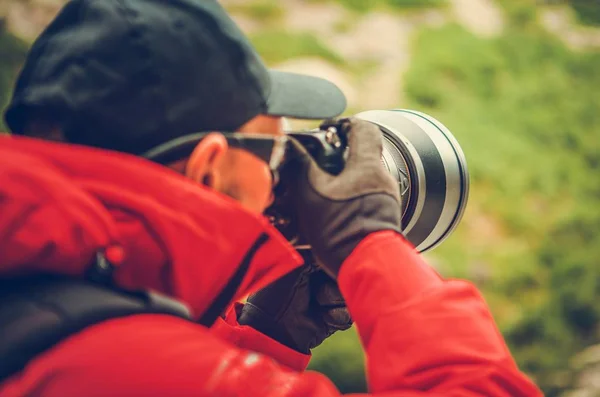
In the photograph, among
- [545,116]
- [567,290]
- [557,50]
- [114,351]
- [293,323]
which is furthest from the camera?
[557,50]

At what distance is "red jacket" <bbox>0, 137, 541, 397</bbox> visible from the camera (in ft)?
1.60

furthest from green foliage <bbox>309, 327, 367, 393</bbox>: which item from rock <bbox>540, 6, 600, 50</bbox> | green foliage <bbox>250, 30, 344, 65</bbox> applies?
rock <bbox>540, 6, 600, 50</bbox>

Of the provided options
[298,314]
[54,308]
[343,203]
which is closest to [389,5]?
[298,314]

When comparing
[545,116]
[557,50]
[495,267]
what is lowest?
[495,267]

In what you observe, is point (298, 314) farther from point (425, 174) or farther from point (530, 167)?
point (530, 167)

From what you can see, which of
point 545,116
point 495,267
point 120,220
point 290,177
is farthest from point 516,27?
point 120,220

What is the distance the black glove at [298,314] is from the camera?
865mm

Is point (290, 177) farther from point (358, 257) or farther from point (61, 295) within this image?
point (61, 295)

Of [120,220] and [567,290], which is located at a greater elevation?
[120,220]

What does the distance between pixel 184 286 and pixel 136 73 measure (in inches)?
7.3

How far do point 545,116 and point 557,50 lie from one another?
1.73 ft

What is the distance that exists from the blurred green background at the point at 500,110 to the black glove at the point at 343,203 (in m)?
1.34

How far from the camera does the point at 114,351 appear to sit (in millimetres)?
484

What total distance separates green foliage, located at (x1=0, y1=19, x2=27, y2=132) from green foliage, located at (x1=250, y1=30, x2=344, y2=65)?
93cm
